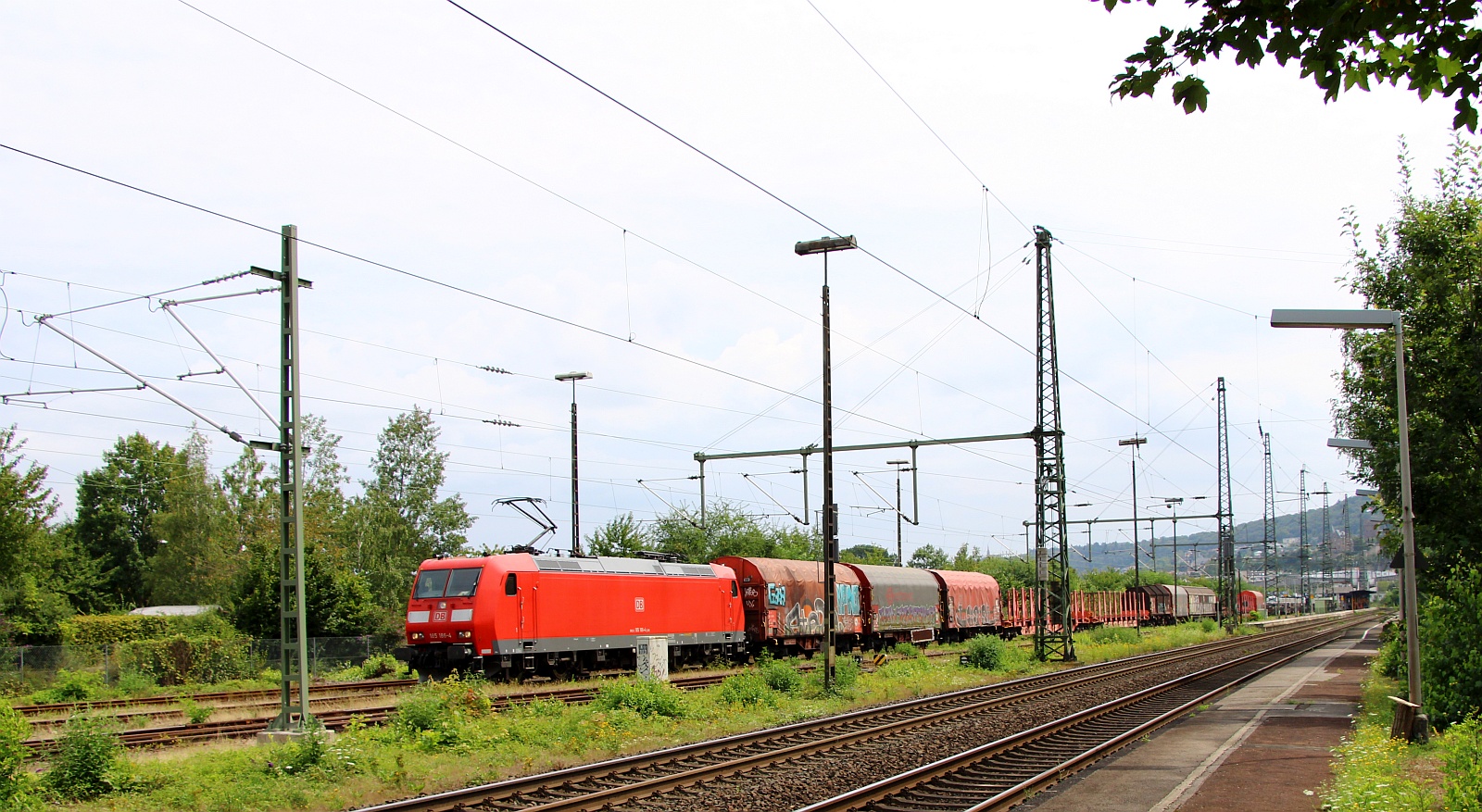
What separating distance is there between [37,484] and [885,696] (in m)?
36.2

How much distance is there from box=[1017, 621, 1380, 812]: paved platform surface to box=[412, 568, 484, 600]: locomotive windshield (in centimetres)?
1514

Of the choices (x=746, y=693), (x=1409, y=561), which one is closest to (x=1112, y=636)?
(x=746, y=693)

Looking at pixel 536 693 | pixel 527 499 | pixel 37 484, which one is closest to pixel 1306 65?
pixel 536 693

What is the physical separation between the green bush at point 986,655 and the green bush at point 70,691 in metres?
24.1

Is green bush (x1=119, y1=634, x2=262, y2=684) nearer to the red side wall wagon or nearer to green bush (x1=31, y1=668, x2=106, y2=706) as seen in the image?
green bush (x1=31, y1=668, x2=106, y2=706)

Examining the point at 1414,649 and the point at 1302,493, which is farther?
the point at 1302,493

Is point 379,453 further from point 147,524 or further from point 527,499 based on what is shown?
point 527,499

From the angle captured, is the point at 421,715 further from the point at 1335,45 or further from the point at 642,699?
the point at 1335,45

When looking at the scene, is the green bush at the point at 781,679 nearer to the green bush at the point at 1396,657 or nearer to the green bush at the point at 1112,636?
the green bush at the point at 1396,657

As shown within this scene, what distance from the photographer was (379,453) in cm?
6450

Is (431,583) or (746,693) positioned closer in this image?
(746,693)

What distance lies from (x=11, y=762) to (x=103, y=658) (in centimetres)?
2089

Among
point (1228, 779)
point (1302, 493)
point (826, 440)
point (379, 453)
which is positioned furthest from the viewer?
point (1302, 493)

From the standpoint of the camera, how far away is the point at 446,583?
1036 inches
